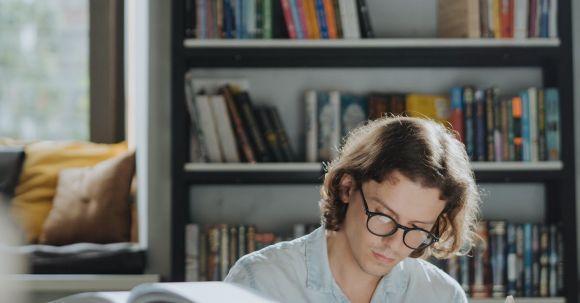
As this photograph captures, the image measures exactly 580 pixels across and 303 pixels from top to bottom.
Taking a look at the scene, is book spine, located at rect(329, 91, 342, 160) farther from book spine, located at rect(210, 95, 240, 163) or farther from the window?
the window

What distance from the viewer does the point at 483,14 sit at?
110 inches

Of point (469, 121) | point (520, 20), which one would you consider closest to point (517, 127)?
point (469, 121)

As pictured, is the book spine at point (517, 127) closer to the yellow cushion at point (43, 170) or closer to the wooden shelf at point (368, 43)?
the wooden shelf at point (368, 43)

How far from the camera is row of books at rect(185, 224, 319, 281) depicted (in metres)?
2.79

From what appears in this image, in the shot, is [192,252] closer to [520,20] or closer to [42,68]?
[42,68]

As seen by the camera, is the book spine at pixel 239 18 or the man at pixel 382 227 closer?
the man at pixel 382 227

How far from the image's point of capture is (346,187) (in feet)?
4.76

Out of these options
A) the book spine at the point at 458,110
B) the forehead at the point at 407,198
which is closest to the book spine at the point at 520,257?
the book spine at the point at 458,110

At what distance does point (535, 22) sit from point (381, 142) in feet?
5.26

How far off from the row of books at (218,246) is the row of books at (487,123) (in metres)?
0.32

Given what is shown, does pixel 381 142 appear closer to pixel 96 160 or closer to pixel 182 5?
pixel 182 5

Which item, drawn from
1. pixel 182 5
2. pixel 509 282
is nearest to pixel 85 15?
pixel 182 5

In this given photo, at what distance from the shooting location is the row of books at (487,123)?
2.81 metres

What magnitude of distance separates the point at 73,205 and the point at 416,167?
6.13 feet
